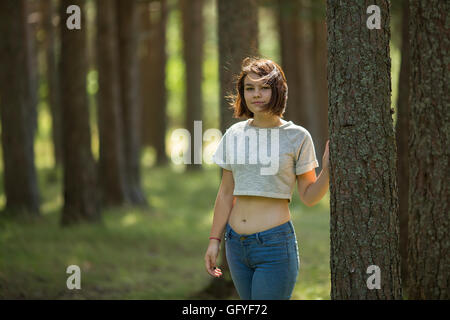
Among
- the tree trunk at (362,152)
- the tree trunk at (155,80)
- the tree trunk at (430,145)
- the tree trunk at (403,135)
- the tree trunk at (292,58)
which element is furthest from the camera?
the tree trunk at (155,80)

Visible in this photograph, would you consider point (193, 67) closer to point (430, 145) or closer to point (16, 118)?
point (16, 118)

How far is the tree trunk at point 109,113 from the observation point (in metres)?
13.4

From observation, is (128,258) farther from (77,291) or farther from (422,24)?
(422,24)

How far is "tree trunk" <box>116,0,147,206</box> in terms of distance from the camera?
14680 mm

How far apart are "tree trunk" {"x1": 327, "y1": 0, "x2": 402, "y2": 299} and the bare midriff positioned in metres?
0.33

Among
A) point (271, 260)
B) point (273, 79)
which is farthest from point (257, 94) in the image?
point (271, 260)

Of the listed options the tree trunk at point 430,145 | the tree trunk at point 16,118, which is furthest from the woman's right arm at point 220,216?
the tree trunk at point 16,118

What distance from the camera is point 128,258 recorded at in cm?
1007

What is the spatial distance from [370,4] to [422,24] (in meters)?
1.57

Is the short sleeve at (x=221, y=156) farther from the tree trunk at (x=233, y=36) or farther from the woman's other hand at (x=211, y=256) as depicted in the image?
the tree trunk at (x=233, y=36)

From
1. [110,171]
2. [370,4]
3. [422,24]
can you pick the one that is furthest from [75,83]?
[370,4]

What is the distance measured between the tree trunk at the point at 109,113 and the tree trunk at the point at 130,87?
0.78 feet

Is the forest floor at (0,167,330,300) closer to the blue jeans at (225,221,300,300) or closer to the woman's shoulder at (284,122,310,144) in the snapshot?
the blue jeans at (225,221,300,300)

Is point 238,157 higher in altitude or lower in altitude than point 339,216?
higher
